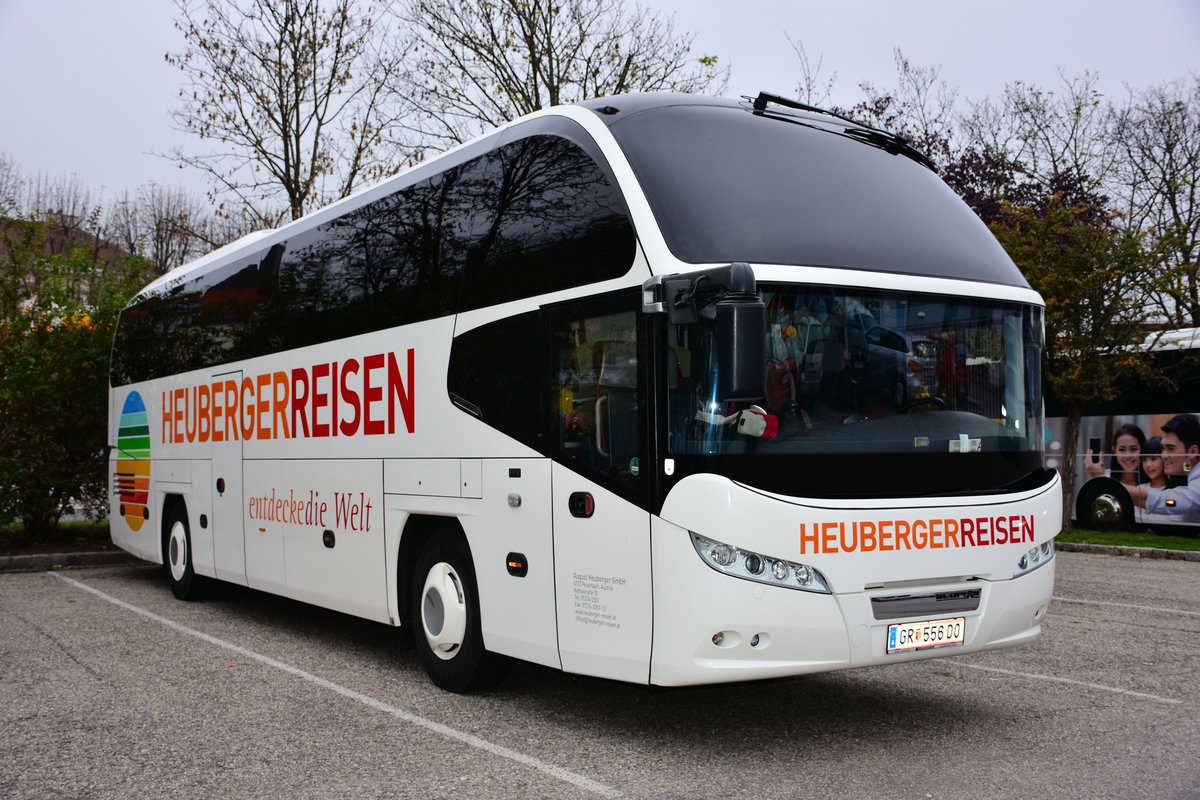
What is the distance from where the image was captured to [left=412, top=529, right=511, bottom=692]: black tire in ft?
23.0

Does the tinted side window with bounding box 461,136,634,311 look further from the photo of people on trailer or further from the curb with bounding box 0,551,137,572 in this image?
the photo of people on trailer

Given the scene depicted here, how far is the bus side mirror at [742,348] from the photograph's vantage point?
495 centimetres

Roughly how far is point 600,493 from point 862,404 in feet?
4.74

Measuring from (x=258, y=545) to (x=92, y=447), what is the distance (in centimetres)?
783

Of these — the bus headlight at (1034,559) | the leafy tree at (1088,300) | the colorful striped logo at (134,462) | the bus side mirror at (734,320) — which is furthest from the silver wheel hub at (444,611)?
the leafy tree at (1088,300)

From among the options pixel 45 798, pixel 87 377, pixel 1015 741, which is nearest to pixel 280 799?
pixel 45 798

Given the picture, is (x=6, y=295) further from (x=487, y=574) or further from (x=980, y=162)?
(x=980, y=162)

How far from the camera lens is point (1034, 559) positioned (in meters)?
6.07

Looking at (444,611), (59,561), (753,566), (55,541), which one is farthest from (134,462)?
(753,566)

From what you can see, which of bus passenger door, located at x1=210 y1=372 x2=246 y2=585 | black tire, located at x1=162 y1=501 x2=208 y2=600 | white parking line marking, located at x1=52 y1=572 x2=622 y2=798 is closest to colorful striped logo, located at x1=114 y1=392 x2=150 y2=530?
black tire, located at x1=162 y1=501 x2=208 y2=600

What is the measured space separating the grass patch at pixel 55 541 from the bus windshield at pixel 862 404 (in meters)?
13.4

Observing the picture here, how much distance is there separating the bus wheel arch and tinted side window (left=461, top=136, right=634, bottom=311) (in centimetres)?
163

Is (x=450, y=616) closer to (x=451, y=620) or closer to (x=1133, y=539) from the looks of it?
(x=451, y=620)

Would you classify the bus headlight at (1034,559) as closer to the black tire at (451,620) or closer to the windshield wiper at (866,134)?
the windshield wiper at (866,134)
